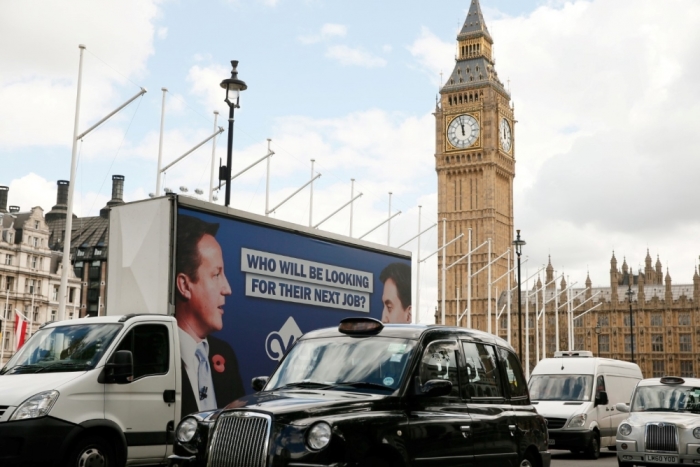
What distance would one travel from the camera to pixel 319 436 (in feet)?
20.8

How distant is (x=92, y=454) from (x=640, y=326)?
4209 inches

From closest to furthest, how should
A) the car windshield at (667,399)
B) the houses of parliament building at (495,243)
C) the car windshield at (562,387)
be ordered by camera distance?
the car windshield at (667,399)
the car windshield at (562,387)
the houses of parliament building at (495,243)

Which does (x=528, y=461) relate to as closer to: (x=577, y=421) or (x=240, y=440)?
(x=240, y=440)

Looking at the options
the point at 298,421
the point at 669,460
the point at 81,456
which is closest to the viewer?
the point at 298,421

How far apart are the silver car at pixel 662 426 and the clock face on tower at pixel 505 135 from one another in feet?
324

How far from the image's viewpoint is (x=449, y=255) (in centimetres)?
11512

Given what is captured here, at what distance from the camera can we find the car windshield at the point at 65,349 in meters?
10.1

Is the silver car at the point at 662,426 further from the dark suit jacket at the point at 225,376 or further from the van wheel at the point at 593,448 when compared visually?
the dark suit jacket at the point at 225,376

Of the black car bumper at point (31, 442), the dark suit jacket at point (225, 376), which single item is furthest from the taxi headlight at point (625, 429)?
the black car bumper at point (31, 442)

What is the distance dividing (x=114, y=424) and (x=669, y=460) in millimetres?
8928

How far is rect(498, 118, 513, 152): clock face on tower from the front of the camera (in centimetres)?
11232

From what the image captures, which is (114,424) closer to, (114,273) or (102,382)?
(102,382)

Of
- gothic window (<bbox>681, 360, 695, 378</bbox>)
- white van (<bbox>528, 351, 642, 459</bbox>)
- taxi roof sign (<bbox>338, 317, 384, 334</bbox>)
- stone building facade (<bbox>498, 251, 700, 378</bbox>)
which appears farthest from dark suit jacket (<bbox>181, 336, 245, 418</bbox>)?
gothic window (<bbox>681, 360, 695, 378</bbox>)

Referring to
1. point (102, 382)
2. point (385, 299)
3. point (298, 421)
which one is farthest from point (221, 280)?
point (298, 421)
